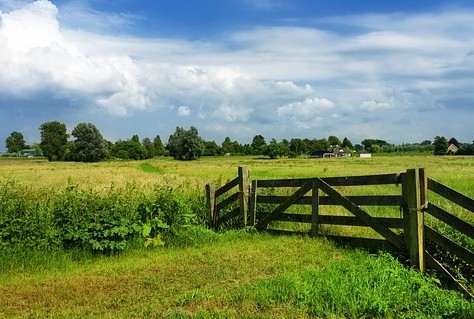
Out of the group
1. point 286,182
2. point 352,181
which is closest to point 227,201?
point 286,182

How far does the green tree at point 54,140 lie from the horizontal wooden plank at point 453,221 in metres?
131

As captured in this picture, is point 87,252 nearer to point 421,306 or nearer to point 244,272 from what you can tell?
point 244,272

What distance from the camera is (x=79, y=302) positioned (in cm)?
651

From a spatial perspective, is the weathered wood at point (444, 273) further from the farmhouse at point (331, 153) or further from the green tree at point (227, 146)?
the green tree at point (227, 146)

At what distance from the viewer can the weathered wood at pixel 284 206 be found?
10.5 meters

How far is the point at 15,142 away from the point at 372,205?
672 ft

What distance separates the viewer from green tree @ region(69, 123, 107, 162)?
119m

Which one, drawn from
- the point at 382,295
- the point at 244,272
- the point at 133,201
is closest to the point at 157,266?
the point at 244,272

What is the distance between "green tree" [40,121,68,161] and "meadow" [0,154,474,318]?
410ft

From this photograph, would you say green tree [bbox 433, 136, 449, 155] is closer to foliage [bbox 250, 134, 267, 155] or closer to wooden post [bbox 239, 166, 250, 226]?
foliage [bbox 250, 134, 267, 155]

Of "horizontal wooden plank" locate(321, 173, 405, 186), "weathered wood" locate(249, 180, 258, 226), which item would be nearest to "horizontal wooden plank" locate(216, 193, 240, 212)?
"weathered wood" locate(249, 180, 258, 226)

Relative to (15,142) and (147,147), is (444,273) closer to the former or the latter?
(147,147)

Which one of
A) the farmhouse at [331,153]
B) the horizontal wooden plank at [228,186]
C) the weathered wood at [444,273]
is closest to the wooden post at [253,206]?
the horizontal wooden plank at [228,186]

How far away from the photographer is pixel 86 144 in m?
119
